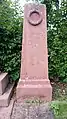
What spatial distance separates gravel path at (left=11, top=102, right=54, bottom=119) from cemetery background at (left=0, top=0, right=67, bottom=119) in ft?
4.26

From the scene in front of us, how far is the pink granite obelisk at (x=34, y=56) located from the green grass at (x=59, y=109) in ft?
1.17

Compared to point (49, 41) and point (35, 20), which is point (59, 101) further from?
point (49, 41)

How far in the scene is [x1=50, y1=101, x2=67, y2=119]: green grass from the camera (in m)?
3.64

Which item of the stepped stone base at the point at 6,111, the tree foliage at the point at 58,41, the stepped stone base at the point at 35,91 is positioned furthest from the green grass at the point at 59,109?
the tree foliage at the point at 58,41

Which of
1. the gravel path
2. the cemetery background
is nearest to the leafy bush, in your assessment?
the cemetery background

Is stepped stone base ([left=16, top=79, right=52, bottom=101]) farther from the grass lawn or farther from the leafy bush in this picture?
the leafy bush

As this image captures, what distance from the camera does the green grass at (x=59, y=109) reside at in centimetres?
364

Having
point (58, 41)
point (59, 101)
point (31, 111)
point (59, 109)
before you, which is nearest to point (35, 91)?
point (59, 101)

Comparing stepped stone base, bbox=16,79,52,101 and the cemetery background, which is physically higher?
the cemetery background

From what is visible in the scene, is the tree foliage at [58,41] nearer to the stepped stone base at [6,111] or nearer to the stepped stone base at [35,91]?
the stepped stone base at [35,91]

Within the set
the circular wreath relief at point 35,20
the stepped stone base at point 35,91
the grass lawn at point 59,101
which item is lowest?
the grass lawn at point 59,101

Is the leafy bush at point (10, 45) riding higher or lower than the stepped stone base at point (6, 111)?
higher

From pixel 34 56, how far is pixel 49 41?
1.41 meters

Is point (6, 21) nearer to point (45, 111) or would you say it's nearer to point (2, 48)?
point (2, 48)
